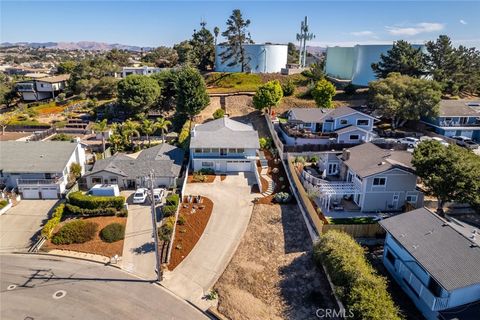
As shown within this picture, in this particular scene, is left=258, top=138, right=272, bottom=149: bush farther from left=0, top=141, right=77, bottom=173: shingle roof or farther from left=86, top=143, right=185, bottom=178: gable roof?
left=0, top=141, right=77, bottom=173: shingle roof

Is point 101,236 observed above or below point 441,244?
below

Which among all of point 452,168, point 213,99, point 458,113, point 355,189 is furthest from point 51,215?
point 458,113

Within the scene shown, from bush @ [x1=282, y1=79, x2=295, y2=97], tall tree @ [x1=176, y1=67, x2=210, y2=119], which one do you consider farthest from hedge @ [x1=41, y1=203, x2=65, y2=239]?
bush @ [x1=282, y1=79, x2=295, y2=97]

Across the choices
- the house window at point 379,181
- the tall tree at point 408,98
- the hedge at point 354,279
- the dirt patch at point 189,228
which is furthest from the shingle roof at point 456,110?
the dirt patch at point 189,228

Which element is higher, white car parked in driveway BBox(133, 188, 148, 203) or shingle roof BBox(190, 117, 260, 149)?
shingle roof BBox(190, 117, 260, 149)

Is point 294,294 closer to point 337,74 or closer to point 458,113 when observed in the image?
point 458,113

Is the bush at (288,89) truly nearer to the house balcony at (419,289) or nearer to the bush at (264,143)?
the bush at (264,143)

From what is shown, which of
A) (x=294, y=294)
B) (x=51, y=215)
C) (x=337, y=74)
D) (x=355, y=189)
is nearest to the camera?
(x=294, y=294)
